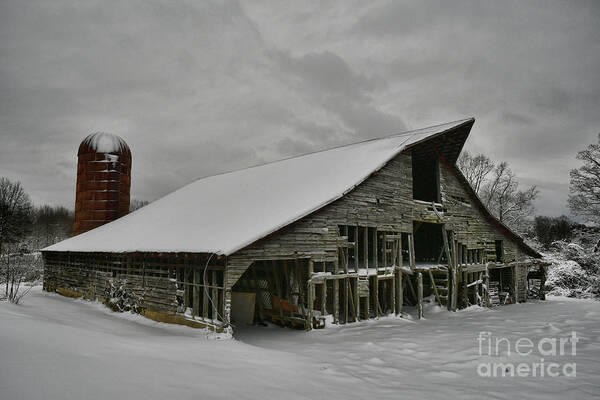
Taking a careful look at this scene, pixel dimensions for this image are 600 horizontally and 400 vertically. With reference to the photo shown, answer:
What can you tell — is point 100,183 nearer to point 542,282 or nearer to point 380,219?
point 380,219

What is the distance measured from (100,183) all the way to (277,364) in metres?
22.8

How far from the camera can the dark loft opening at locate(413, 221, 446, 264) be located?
2244cm

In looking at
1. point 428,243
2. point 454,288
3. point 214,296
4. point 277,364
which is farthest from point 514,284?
point 277,364

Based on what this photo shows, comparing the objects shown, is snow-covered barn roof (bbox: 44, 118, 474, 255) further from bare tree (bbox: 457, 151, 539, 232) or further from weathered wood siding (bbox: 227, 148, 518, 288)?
bare tree (bbox: 457, 151, 539, 232)

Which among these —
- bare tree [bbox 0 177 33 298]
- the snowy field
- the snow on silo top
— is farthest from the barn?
bare tree [bbox 0 177 33 298]

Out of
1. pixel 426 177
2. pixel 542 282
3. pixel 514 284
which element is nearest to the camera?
pixel 426 177

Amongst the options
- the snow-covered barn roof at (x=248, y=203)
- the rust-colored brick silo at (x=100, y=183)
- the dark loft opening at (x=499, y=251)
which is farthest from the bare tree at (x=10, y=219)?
the dark loft opening at (x=499, y=251)

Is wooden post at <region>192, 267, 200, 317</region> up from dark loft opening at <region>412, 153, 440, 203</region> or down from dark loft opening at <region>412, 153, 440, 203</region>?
down

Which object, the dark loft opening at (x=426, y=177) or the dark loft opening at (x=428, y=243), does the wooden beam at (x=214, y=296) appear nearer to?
the dark loft opening at (x=426, y=177)

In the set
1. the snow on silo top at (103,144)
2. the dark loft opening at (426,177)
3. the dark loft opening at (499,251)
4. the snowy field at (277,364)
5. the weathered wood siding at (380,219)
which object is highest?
the snow on silo top at (103,144)

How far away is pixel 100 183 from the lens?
26.1 meters

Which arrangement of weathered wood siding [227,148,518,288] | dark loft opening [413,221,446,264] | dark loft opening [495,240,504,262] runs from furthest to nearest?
dark loft opening [495,240,504,262], dark loft opening [413,221,446,264], weathered wood siding [227,148,518,288]

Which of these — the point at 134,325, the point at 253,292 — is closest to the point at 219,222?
the point at 253,292

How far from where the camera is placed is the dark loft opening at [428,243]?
73.6 ft
